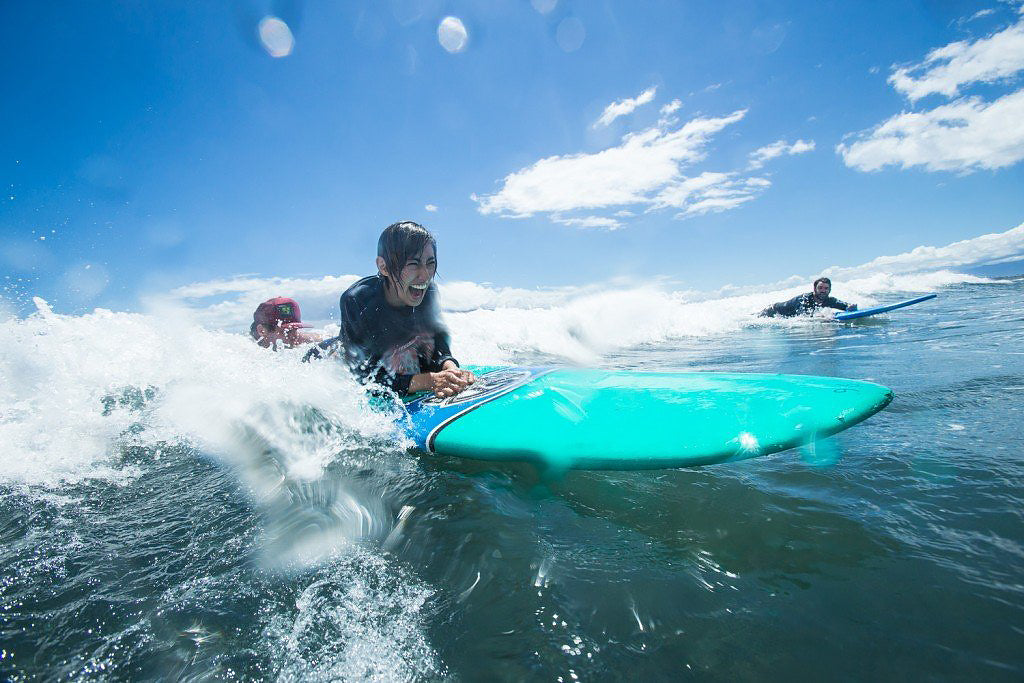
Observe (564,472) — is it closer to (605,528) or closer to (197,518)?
(605,528)

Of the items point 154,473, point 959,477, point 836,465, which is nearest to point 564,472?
point 836,465

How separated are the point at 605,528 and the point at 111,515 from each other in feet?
8.10

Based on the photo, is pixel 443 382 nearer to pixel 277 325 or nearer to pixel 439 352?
pixel 439 352

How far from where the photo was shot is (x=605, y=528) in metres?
1.79

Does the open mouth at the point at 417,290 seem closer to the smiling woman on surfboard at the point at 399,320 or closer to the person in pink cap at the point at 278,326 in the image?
the smiling woman on surfboard at the point at 399,320

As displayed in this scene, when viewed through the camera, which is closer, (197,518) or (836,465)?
(197,518)

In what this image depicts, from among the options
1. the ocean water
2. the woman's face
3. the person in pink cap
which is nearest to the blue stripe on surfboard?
the ocean water

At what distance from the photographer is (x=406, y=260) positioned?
3.10m

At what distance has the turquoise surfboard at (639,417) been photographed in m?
2.09

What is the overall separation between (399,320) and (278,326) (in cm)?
462

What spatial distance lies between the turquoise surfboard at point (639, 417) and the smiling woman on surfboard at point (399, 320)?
26cm

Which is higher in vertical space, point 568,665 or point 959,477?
point 959,477

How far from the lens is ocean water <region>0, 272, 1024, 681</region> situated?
3.83 ft

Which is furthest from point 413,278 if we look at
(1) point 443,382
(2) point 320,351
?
(2) point 320,351
